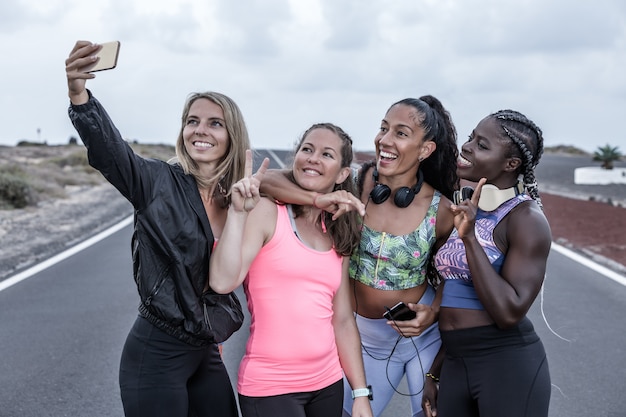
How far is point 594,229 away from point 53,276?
10.5 m

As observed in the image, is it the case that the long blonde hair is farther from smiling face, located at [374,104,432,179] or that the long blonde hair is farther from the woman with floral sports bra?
smiling face, located at [374,104,432,179]

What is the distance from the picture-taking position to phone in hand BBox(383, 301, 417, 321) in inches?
144

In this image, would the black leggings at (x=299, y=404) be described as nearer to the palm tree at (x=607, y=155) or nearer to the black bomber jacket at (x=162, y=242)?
the black bomber jacket at (x=162, y=242)

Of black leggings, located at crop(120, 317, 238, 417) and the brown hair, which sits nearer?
black leggings, located at crop(120, 317, 238, 417)

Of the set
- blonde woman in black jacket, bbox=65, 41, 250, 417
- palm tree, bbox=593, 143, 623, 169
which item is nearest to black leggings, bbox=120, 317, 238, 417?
blonde woman in black jacket, bbox=65, 41, 250, 417

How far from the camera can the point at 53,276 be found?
9.56 m

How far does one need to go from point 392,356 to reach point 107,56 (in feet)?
6.99

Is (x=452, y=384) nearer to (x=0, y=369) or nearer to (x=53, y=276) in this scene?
(x=0, y=369)

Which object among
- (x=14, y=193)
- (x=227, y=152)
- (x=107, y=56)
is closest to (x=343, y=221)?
(x=227, y=152)

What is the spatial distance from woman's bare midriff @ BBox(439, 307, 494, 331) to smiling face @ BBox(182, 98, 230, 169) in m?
1.30

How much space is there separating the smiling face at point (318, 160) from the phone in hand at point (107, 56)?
1012 mm

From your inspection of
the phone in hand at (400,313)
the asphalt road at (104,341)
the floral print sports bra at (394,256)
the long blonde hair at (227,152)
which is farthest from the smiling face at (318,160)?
the asphalt road at (104,341)

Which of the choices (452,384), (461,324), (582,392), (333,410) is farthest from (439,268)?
(582,392)

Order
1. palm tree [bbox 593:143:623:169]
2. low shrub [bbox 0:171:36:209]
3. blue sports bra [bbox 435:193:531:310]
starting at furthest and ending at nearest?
1. palm tree [bbox 593:143:623:169]
2. low shrub [bbox 0:171:36:209]
3. blue sports bra [bbox 435:193:531:310]
